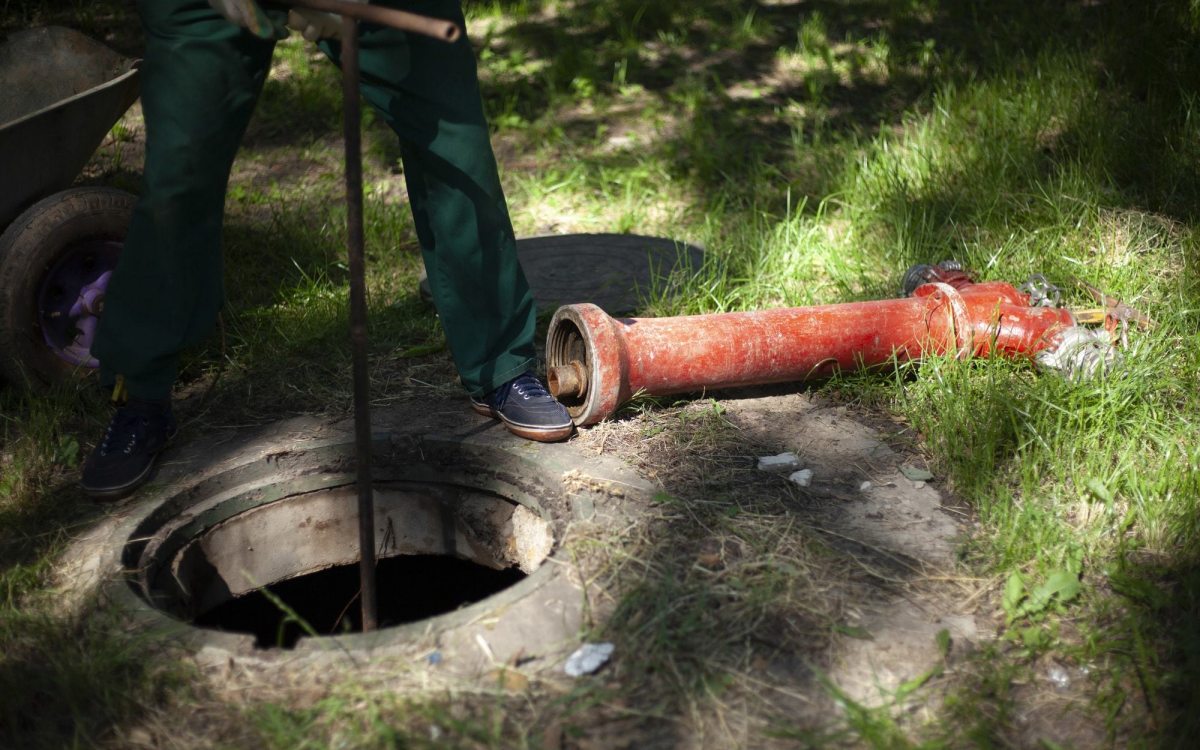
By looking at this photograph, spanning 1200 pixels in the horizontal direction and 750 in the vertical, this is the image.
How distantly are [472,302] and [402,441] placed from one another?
1.42 ft

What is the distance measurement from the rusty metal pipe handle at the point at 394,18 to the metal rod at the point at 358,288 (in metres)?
0.03

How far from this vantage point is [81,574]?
244 cm

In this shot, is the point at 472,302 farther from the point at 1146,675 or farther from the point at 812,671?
the point at 1146,675

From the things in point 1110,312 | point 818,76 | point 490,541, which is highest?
point 818,76

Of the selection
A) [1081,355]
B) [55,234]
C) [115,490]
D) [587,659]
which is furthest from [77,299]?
[1081,355]

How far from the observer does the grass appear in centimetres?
209

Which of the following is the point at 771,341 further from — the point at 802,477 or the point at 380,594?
the point at 380,594

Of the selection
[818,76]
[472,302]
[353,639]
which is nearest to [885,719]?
[353,639]

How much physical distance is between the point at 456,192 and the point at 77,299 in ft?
4.38

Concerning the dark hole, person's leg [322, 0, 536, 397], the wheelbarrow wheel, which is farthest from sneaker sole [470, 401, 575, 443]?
the wheelbarrow wheel

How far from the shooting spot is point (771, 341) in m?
3.06

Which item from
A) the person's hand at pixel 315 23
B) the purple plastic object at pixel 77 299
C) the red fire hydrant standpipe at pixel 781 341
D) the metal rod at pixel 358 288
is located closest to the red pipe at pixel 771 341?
the red fire hydrant standpipe at pixel 781 341

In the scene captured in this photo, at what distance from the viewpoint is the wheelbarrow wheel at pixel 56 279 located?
3049 mm

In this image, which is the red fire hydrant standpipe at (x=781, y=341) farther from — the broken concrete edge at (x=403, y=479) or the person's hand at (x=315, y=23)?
the person's hand at (x=315, y=23)
